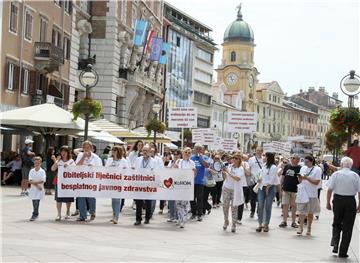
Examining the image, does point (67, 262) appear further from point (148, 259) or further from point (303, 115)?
point (303, 115)

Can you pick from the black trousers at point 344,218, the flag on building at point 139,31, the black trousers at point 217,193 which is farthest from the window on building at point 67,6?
the black trousers at point 344,218

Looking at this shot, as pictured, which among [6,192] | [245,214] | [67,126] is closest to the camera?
[245,214]

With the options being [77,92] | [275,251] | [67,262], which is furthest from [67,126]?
[77,92]

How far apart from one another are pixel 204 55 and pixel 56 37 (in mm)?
68872

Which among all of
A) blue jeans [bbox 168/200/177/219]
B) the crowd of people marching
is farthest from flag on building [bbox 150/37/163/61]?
blue jeans [bbox 168/200/177/219]

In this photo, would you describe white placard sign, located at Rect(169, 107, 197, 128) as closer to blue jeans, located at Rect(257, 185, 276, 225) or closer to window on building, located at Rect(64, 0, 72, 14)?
blue jeans, located at Rect(257, 185, 276, 225)

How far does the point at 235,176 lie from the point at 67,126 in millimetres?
12419

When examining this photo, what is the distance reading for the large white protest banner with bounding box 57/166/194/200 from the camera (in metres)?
16.8

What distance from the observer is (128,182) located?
674 inches

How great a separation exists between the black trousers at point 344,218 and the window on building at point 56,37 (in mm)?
30466

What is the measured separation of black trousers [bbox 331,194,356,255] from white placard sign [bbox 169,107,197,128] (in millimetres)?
15021

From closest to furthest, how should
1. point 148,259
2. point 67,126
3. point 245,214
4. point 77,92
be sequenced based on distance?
point 148,259
point 245,214
point 67,126
point 77,92

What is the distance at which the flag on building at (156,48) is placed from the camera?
5650 centimetres

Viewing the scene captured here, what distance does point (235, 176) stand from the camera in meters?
16.2
